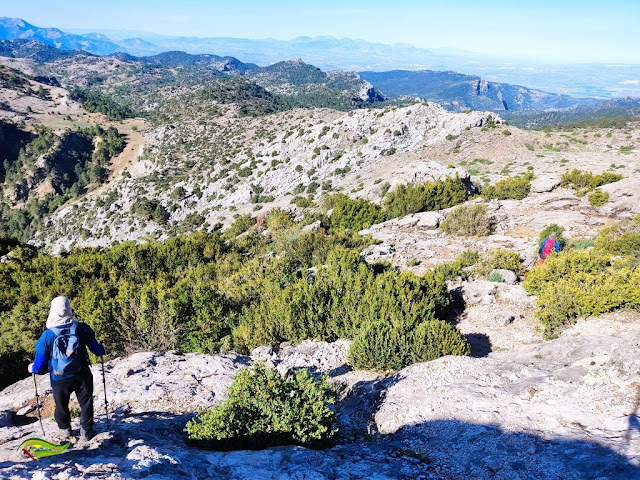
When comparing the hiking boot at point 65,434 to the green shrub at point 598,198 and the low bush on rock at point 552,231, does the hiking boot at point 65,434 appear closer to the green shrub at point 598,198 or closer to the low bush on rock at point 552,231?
the low bush on rock at point 552,231

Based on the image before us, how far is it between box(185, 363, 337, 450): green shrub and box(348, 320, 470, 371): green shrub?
246 cm

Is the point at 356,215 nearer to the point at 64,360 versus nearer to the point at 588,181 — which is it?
the point at 588,181

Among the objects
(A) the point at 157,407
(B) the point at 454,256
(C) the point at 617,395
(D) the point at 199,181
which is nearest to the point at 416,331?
(C) the point at 617,395

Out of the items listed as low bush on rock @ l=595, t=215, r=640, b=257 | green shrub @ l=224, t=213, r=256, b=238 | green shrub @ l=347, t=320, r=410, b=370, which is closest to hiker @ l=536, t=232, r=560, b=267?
low bush on rock @ l=595, t=215, r=640, b=257

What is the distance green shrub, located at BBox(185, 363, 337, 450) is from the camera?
4.52 meters

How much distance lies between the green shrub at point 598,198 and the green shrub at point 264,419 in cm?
1615

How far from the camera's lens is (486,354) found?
Result: 25.3 ft

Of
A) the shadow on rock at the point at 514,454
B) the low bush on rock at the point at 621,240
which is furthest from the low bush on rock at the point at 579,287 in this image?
the shadow on rock at the point at 514,454

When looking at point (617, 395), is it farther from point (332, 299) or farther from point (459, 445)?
point (332, 299)

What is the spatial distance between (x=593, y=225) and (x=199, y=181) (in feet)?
134

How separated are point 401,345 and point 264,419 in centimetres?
335

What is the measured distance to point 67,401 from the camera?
4461 mm

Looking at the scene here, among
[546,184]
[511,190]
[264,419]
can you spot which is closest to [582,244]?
[511,190]

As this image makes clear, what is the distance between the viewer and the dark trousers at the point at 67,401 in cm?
441
